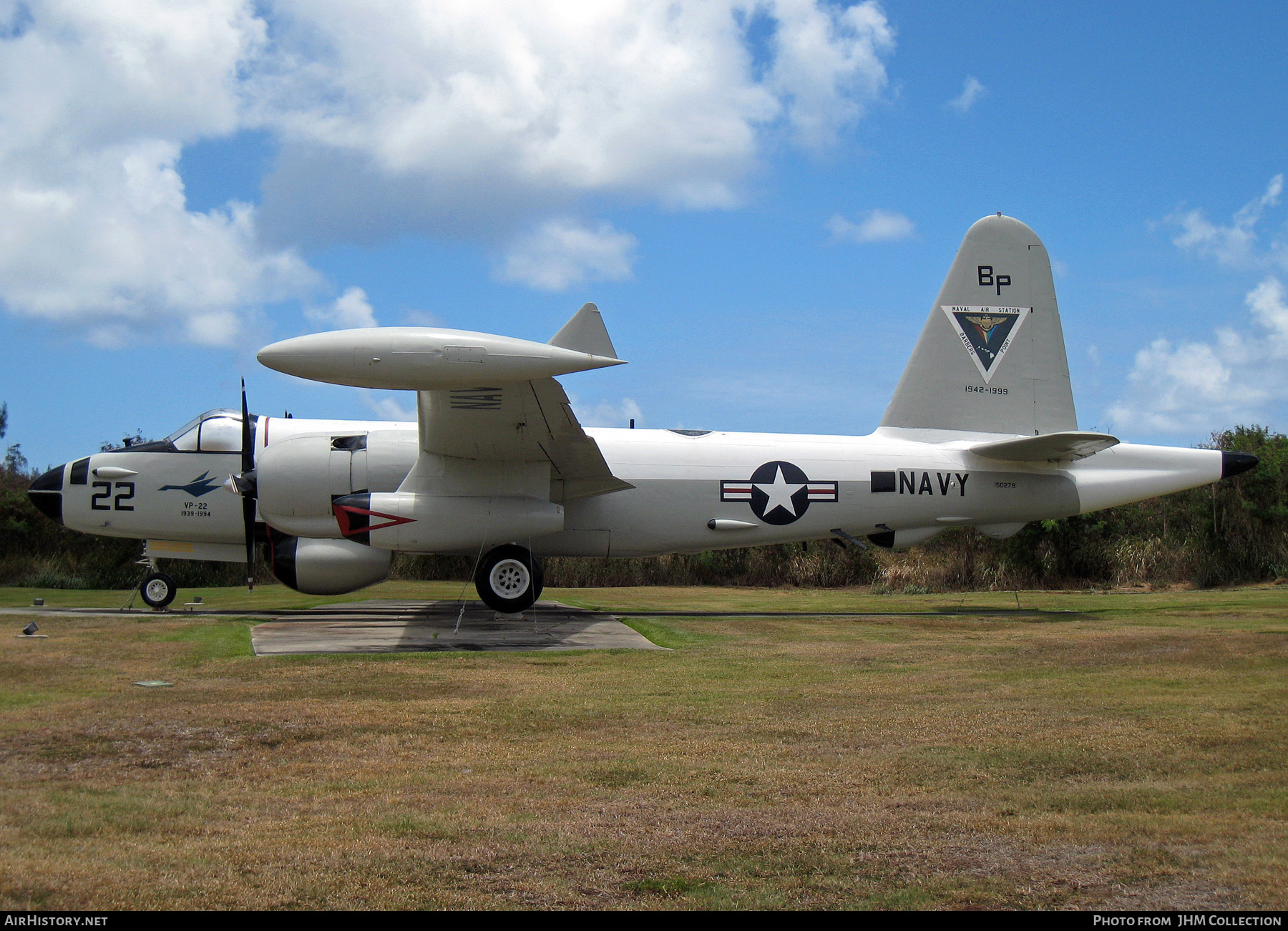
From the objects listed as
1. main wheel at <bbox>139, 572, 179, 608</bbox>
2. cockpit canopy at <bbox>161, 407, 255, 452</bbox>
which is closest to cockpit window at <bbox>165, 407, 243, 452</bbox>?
cockpit canopy at <bbox>161, 407, 255, 452</bbox>

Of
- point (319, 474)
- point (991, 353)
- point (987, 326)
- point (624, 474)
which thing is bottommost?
point (624, 474)

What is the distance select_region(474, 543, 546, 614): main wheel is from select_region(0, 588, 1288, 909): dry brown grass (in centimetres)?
437

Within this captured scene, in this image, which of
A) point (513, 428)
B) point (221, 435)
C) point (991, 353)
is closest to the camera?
point (513, 428)

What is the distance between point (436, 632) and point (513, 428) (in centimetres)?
292

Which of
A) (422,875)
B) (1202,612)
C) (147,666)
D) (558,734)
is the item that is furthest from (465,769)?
(1202,612)

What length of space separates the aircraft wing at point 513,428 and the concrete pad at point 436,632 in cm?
229

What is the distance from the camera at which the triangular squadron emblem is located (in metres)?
16.3

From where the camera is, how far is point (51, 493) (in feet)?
50.8

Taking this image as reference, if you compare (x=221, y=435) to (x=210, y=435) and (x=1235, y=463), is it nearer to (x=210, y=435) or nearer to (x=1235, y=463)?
(x=210, y=435)

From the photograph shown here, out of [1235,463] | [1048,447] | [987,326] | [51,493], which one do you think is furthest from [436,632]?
[1235,463]

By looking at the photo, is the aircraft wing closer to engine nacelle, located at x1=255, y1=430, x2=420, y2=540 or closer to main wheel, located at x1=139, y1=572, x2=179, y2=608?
engine nacelle, located at x1=255, y1=430, x2=420, y2=540

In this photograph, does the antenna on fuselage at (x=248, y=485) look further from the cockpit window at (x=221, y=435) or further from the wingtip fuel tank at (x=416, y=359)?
the wingtip fuel tank at (x=416, y=359)

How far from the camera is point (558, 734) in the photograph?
19.5 ft

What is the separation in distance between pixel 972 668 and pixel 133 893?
7.15 m
